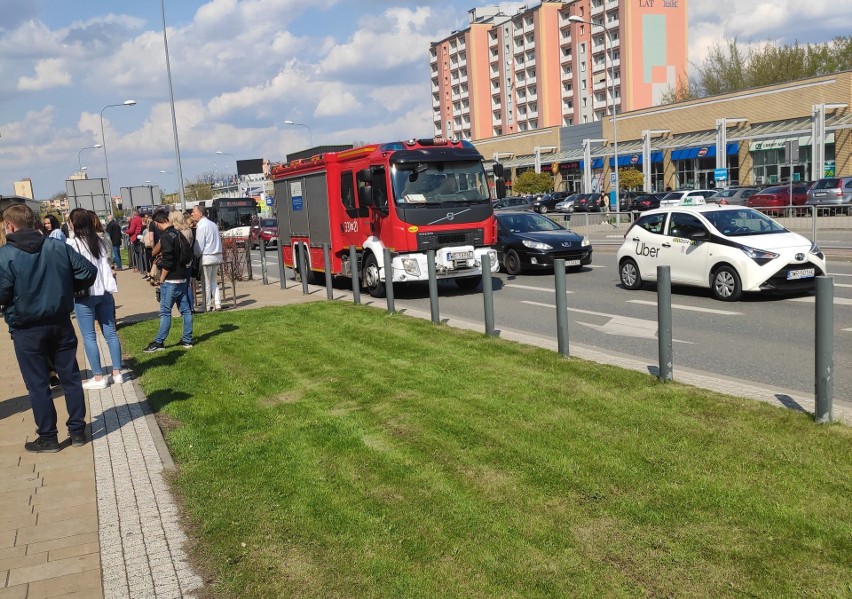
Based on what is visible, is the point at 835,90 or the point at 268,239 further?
the point at 835,90

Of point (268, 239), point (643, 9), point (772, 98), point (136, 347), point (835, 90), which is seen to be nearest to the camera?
point (136, 347)

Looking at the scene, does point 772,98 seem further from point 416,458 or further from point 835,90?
point 416,458

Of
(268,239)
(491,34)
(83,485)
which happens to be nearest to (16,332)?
(83,485)

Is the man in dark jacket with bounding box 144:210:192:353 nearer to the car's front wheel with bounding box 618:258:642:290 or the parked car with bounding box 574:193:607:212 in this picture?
the car's front wheel with bounding box 618:258:642:290

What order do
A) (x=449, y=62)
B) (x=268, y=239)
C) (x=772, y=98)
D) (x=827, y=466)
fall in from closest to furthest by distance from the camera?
1. (x=827, y=466)
2. (x=268, y=239)
3. (x=772, y=98)
4. (x=449, y=62)

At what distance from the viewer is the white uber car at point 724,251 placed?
42.5 feet

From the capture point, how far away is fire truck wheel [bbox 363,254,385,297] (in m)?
16.7

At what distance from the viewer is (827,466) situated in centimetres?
495

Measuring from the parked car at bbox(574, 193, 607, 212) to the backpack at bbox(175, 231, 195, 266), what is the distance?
4247 centimetres

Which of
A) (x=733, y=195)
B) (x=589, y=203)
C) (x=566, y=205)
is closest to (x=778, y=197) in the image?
(x=733, y=195)

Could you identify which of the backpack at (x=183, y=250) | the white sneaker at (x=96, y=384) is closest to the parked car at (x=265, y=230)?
the backpack at (x=183, y=250)

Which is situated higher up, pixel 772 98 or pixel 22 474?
pixel 772 98

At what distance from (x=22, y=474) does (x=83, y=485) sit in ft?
2.11

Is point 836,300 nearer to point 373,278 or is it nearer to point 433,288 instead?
point 433,288
